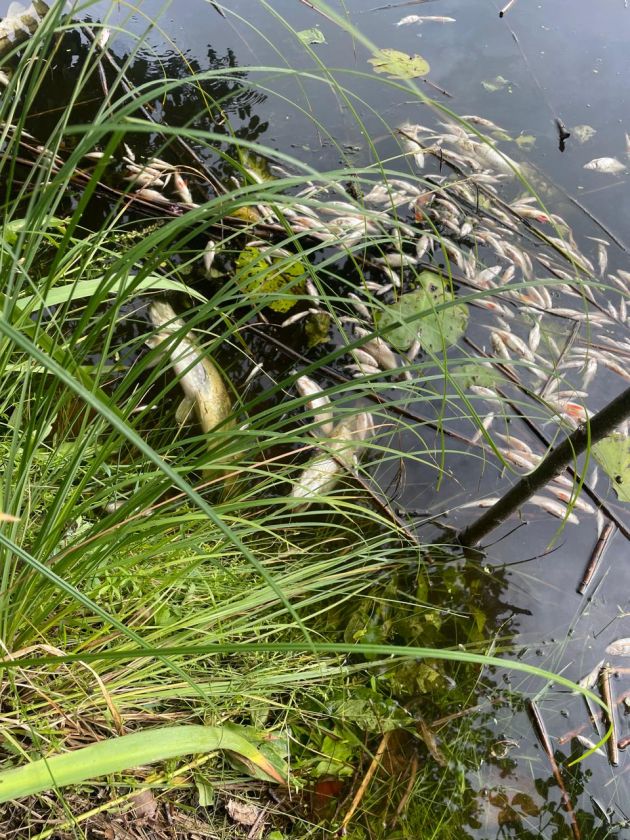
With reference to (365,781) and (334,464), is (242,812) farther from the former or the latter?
(334,464)

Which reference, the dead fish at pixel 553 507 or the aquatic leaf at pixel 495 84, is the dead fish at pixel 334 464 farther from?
the aquatic leaf at pixel 495 84

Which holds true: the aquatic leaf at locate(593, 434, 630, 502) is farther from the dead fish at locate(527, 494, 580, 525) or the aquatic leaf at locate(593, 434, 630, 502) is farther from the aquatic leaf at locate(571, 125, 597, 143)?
the aquatic leaf at locate(571, 125, 597, 143)

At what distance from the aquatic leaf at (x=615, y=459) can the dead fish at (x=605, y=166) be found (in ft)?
4.87

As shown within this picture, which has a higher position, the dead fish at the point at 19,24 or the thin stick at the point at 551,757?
the dead fish at the point at 19,24

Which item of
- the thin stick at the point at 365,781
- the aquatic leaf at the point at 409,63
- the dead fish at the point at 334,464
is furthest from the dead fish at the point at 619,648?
the aquatic leaf at the point at 409,63

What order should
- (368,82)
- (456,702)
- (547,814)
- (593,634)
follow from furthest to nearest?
(368,82), (593,634), (456,702), (547,814)

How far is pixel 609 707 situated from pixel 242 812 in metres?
1.01

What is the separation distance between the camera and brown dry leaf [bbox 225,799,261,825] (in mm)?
1462

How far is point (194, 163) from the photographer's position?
2.77 meters

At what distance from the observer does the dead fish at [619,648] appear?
1907mm

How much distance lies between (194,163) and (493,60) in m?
1.88

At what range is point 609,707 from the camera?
1778mm

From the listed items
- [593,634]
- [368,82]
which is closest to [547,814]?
[593,634]

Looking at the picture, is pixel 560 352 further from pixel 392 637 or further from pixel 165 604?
pixel 165 604
